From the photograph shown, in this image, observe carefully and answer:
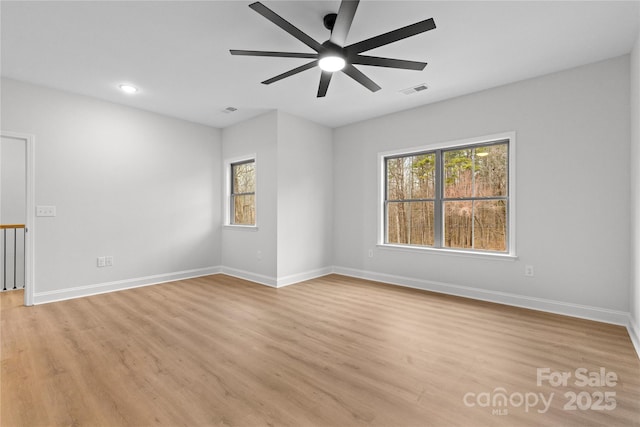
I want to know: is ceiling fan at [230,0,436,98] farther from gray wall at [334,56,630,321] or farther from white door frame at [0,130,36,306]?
white door frame at [0,130,36,306]

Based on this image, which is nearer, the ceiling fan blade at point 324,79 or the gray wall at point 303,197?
the ceiling fan blade at point 324,79

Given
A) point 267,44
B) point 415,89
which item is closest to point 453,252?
point 415,89

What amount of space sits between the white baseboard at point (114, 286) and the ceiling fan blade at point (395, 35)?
4466 millimetres

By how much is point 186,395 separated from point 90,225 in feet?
11.4

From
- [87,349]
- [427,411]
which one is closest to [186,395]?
[87,349]

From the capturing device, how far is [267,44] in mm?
2930

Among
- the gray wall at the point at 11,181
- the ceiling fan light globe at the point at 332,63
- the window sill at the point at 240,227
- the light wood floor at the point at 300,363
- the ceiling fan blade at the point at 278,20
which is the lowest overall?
the light wood floor at the point at 300,363

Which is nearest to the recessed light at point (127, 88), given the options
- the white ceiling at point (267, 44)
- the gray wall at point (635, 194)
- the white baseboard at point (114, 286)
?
the white ceiling at point (267, 44)

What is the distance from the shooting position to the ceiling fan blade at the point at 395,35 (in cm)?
201

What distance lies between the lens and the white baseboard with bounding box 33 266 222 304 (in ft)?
12.8

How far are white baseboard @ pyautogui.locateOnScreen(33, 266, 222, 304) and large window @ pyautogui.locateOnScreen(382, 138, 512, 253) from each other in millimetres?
3397

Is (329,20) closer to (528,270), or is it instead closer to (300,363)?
(300,363)

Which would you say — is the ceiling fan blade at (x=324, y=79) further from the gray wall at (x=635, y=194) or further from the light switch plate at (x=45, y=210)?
the light switch plate at (x=45, y=210)

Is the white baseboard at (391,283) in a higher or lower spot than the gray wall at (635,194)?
lower
